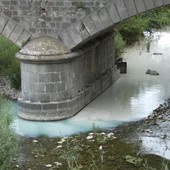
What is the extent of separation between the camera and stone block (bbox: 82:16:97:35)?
40.1 ft

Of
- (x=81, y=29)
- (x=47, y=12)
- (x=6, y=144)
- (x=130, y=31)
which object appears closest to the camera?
(x=6, y=144)

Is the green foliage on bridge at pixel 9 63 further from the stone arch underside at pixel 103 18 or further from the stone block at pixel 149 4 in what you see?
the stone block at pixel 149 4

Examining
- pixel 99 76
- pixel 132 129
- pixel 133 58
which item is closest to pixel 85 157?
pixel 132 129

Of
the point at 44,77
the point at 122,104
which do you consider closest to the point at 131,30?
the point at 122,104

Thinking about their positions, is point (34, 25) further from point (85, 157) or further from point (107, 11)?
point (85, 157)

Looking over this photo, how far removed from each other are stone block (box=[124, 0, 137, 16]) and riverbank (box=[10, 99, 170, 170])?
9.02 feet

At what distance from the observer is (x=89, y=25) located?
12.2m

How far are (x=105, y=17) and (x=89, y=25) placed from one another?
17.9 inches

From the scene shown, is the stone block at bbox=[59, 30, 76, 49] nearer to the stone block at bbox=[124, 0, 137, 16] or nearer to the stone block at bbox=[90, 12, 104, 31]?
the stone block at bbox=[90, 12, 104, 31]

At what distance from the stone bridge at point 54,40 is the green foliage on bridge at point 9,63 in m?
2.30

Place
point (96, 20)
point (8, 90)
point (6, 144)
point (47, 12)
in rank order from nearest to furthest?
point (6, 144), point (96, 20), point (47, 12), point (8, 90)

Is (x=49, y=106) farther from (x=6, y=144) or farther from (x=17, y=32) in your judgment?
(x=6, y=144)

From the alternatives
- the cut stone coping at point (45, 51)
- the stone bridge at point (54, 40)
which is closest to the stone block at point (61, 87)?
the stone bridge at point (54, 40)

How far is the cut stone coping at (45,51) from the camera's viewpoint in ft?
40.0
